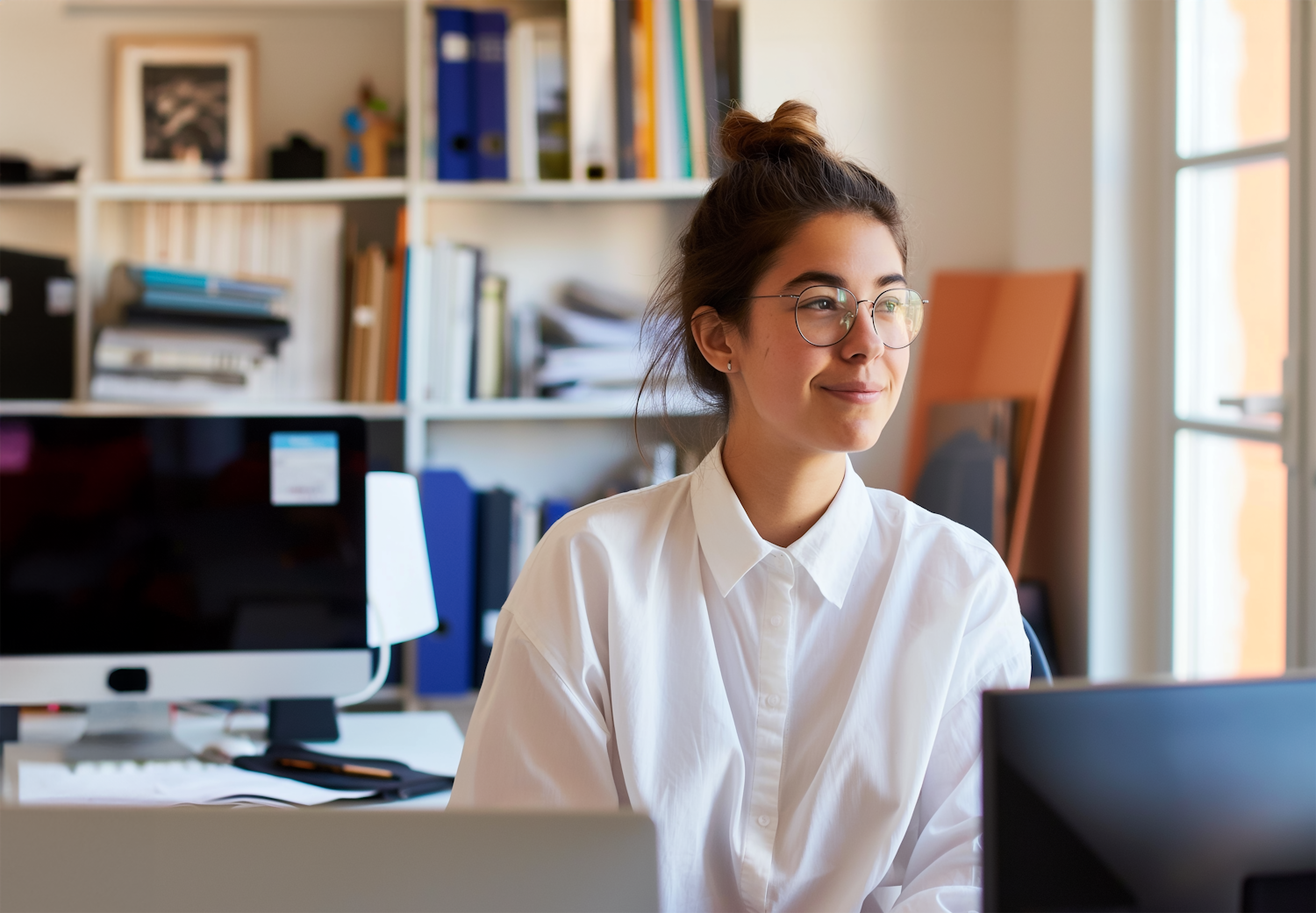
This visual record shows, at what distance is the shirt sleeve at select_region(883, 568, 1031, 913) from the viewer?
3.32 ft

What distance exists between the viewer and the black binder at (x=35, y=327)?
271cm

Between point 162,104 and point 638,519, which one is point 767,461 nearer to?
point 638,519

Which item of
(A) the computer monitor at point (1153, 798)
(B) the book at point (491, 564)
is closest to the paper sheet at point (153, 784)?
(A) the computer monitor at point (1153, 798)

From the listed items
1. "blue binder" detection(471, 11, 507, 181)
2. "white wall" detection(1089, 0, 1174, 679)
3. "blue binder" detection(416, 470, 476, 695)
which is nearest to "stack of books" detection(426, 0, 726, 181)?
"blue binder" detection(471, 11, 507, 181)

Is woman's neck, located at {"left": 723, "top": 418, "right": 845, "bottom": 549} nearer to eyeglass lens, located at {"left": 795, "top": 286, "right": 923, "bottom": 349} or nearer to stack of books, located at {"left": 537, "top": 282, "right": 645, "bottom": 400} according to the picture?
eyeglass lens, located at {"left": 795, "top": 286, "right": 923, "bottom": 349}

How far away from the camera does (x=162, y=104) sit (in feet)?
9.27

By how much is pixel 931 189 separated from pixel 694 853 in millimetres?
2196

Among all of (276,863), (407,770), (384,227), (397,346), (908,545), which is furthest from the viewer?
(384,227)

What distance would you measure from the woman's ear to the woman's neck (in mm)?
106

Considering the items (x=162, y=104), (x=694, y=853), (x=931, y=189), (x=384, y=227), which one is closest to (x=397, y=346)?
(x=384, y=227)

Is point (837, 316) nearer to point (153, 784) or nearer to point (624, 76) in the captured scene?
point (153, 784)

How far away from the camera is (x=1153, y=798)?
0.52 m

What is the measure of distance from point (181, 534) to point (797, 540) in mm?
895

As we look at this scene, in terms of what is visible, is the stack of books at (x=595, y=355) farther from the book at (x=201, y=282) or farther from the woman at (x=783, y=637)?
the woman at (x=783, y=637)
